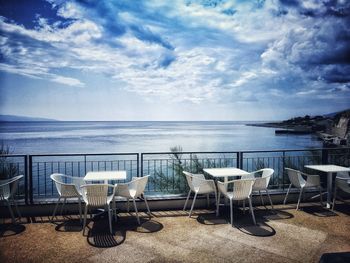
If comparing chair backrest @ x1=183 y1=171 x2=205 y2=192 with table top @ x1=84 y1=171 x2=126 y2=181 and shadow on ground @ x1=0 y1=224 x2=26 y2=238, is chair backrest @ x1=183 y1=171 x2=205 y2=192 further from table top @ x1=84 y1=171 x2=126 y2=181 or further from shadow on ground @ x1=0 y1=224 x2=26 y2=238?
shadow on ground @ x1=0 y1=224 x2=26 y2=238

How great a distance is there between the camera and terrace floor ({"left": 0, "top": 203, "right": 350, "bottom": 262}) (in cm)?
354

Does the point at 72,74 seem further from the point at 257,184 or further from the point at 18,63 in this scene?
the point at 257,184

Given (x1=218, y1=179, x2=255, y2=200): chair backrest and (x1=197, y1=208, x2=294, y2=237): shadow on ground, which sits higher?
(x1=218, y1=179, x2=255, y2=200): chair backrest

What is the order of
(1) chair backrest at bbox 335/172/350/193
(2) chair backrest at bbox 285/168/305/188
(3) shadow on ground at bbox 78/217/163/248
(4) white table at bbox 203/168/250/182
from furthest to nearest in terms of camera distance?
(2) chair backrest at bbox 285/168/305/188 → (1) chair backrest at bbox 335/172/350/193 → (4) white table at bbox 203/168/250/182 → (3) shadow on ground at bbox 78/217/163/248

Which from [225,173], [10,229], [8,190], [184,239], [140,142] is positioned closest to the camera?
[184,239]

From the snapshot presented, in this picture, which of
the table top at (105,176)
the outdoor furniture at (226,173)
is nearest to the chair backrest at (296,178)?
the outdoor furniture at (226,173)

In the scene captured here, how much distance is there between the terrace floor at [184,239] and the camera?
11.6ft

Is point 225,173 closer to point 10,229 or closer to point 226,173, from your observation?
point 226,173

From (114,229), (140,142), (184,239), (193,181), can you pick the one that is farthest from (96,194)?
(140,142)

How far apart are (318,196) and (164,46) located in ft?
55.5

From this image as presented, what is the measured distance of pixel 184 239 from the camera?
13.4 feet

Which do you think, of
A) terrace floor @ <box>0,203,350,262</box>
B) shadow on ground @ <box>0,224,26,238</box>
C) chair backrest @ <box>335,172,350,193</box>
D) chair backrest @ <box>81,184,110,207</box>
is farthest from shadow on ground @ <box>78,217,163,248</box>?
chair backrest @ <box>335,172,350,193</box>

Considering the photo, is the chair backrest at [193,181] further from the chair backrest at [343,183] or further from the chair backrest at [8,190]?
the chair backrest at [8,190]

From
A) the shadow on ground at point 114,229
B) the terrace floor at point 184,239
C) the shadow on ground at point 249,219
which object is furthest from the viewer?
the shadow on ground at point 249,219
